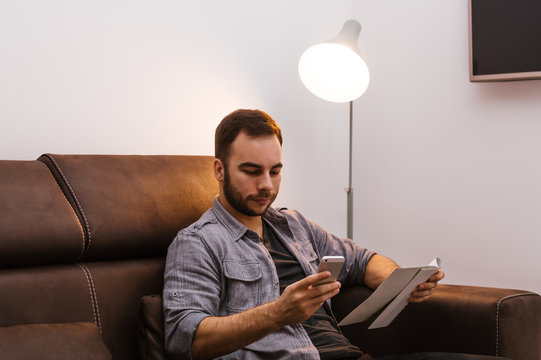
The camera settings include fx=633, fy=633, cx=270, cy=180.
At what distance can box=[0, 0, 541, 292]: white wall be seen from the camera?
1.82 metres

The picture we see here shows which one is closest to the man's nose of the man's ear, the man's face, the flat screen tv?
the man's face

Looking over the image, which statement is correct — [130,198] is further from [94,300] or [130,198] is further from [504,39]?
[504,39]

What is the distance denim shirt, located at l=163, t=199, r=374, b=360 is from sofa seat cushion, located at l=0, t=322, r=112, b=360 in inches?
7.2

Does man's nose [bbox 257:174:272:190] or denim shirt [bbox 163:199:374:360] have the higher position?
man's nose [bbox 257:174:272:190]

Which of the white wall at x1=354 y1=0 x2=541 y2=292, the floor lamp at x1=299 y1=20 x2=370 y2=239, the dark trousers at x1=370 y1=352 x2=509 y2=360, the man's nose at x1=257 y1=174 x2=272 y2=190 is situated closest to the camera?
the dark trousers at x1=370 y1=352 x2=509 y2=360

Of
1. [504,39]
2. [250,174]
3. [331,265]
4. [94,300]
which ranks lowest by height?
[94,300]

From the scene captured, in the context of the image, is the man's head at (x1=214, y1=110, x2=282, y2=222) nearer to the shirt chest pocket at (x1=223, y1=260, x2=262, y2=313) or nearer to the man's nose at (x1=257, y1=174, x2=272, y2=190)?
the man's nose at (x1=257, y1=174, x2=272, y2=190)

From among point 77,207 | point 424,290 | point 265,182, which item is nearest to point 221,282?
point 265,182

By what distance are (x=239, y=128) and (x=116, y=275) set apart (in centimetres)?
49

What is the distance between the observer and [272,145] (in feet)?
5.49

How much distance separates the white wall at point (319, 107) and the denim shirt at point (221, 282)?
54 cm

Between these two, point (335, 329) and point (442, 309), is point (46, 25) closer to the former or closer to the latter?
point (335, 329)

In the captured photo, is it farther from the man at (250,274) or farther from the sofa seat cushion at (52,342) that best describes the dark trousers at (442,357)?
the sofa seat cushion at (52,342)

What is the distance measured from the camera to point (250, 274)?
157 cm
